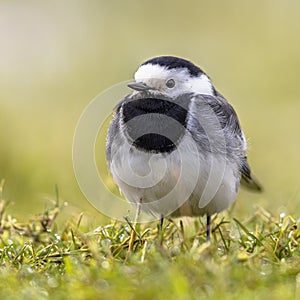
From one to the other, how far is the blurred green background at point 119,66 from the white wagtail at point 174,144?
2528 mm

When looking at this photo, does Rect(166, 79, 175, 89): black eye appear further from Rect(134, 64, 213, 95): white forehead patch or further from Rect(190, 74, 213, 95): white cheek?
Rect(190, 74, 213, 95): white cheek

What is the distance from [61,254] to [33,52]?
9.25 m

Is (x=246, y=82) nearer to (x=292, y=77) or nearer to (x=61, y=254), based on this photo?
(x=292, y=77)

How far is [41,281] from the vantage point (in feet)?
13.3

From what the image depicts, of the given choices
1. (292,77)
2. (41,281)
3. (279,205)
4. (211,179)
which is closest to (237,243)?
(211,179)

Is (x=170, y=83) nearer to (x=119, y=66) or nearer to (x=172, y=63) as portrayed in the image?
(x=172, y=63)

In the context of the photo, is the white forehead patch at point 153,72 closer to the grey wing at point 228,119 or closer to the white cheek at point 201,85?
the white cheek at point 201,85

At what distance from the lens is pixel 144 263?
4.02 meters

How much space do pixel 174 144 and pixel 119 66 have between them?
7.84 m

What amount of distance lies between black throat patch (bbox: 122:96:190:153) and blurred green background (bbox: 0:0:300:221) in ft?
9.14

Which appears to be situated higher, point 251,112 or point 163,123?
point 163,123

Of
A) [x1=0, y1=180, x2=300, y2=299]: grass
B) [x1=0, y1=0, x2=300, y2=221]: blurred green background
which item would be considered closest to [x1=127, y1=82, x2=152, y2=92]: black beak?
[x1=0, y1=180, x2=300, y2=299]: grass

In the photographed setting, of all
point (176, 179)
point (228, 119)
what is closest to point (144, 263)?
point (176, 179)

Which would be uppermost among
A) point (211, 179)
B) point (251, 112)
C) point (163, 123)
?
point (163, 123)
